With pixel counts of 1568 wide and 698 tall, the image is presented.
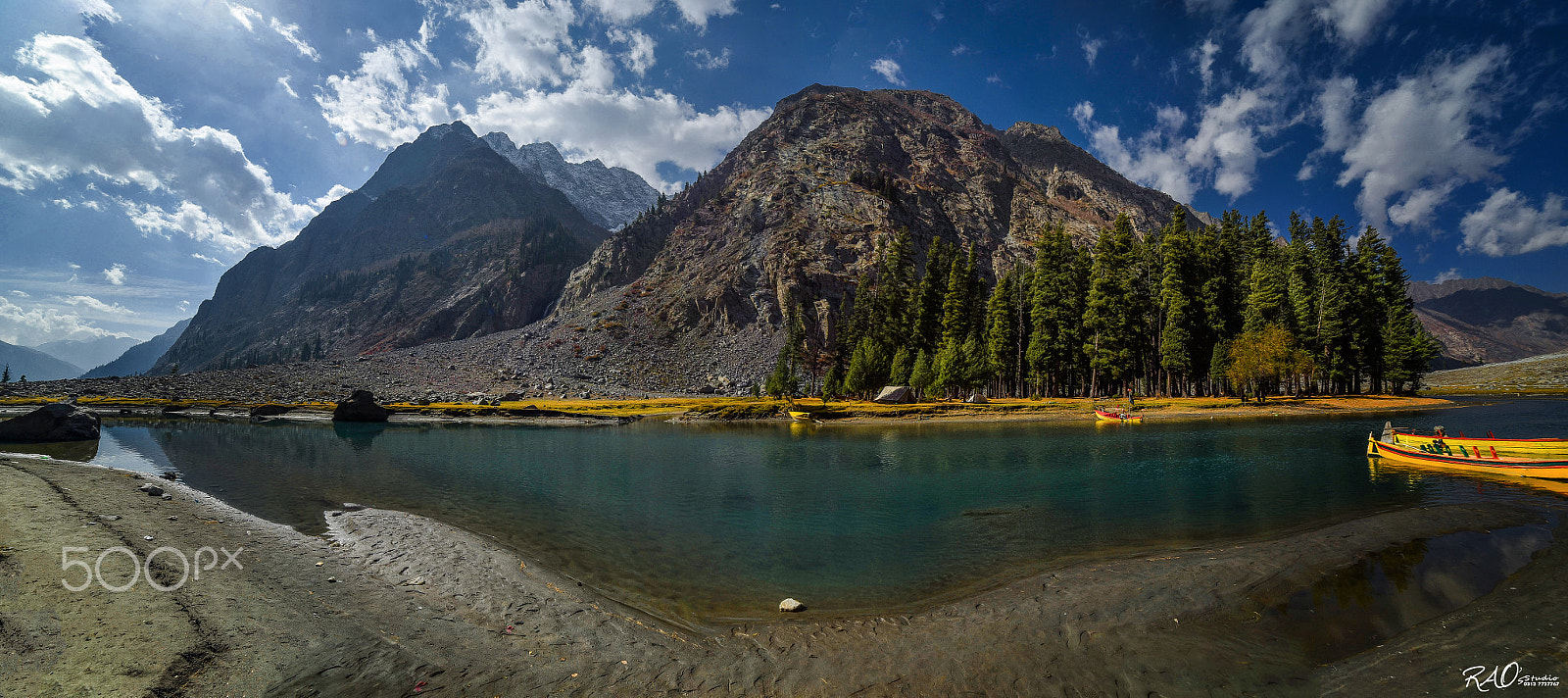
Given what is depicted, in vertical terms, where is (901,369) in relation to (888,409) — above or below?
above

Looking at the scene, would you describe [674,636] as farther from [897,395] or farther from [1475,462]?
[897,395]

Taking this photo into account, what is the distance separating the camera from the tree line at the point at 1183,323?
5775 cm

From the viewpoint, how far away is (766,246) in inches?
5719

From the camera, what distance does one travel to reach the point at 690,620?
981cm

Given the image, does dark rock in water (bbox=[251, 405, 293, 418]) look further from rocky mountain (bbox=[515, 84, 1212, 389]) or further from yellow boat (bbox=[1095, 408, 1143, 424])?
yellow boat (bbox=[1095, 408, 1143, 424])

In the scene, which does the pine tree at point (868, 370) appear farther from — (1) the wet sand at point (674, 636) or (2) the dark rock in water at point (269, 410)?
(2) the dark rock in water at point (269, 410)

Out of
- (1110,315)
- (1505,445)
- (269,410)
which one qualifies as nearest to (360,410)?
(269,410)

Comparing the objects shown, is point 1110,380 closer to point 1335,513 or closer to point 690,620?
point 1335,513

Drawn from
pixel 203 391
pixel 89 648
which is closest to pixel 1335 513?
pixel 89 648

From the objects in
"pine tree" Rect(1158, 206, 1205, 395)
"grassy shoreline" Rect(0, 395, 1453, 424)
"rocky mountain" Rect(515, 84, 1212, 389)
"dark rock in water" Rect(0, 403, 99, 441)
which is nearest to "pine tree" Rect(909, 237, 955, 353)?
"grassy shoreline" Rect(0, 395, 1453, 424)

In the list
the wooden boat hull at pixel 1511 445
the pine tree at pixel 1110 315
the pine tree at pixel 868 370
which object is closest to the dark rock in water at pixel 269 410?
the pine tree at pixel 868 370

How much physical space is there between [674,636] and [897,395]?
61.6 m

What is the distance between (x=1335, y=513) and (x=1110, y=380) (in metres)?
53.1

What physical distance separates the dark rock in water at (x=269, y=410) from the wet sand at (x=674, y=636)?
3046 inches
